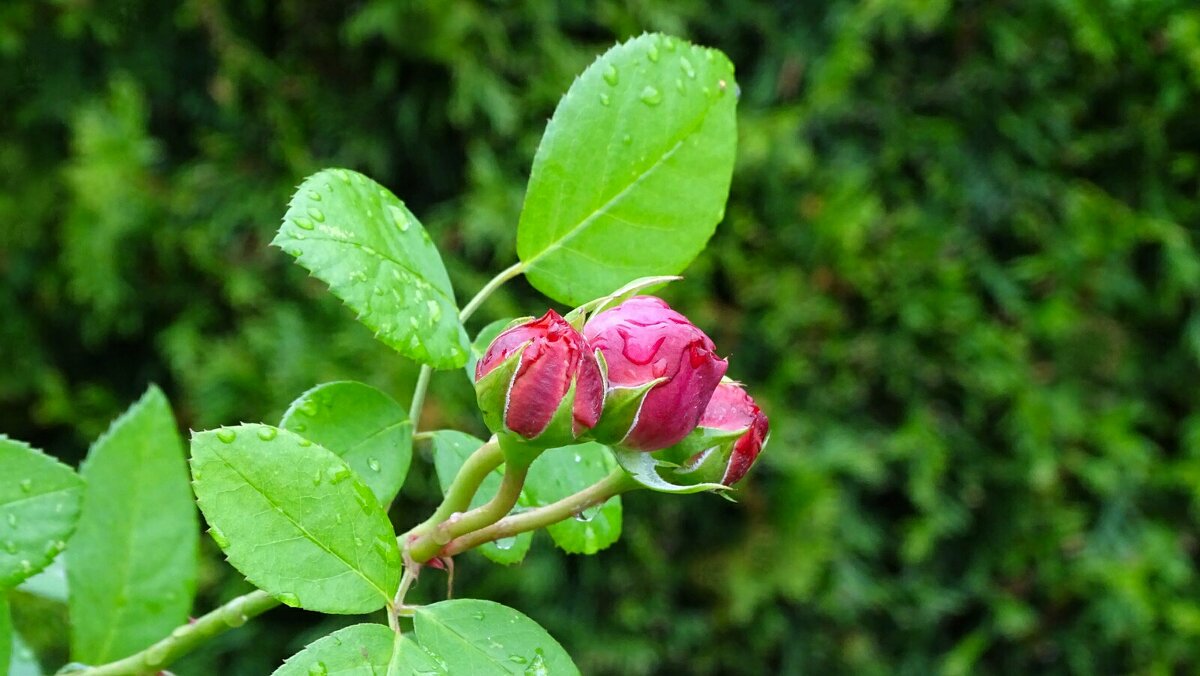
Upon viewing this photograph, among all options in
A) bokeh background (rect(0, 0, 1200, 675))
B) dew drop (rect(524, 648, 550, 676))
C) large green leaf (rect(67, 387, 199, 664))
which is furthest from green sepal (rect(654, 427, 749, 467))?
bokeh background (rect(0, 0, 1200, 675))

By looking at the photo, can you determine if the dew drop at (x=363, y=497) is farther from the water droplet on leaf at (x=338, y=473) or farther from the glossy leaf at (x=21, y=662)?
the glossy leaf at (x=21, y=662)

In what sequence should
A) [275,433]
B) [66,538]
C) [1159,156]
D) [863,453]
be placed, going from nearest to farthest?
[275,433] → [66,538] → [863,453] → [1159,156]

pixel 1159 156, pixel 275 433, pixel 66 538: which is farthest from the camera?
pixel 1159 156

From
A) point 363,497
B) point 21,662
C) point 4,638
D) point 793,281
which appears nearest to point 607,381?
point 363,497

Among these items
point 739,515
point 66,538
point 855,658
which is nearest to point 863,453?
point 739,515

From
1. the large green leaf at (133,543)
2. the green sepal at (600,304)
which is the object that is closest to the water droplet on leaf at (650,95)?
the green sepal at (600,304)

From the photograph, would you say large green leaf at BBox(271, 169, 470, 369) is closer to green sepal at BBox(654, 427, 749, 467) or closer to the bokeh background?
green sepal at BBox(654, 427, 749, 467)

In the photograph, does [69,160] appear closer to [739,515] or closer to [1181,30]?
[739,515]

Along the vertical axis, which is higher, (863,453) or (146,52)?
(146,52)
